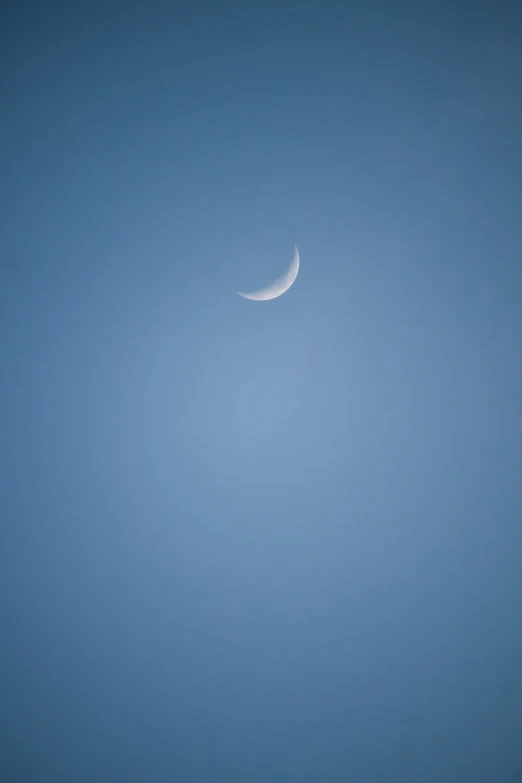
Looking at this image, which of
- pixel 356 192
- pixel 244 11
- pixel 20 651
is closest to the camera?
pixel 244 11

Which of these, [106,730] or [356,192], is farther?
[106,730]

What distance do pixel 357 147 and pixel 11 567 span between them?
6.58 feet

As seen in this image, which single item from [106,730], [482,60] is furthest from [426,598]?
[482,60]

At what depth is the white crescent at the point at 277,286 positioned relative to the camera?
52.2 inches

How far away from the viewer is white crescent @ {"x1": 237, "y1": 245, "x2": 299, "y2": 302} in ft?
4.35

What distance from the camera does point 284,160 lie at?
130cm

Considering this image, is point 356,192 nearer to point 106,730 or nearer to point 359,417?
point 359,417

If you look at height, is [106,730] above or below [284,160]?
below

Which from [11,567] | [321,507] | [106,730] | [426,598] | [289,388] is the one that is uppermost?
[289,388]

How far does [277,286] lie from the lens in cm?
133

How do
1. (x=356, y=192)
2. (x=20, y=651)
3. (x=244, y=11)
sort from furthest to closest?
(x=20, y=651) → (x=356, y=192) → (x=244, y=11)

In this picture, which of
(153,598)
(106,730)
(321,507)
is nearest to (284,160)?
(321,507)

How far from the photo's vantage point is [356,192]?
1.33m

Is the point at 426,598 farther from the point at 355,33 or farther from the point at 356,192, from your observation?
the point at 355,33
